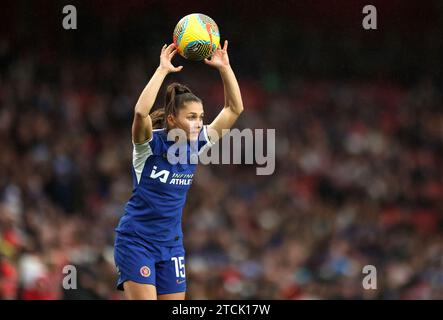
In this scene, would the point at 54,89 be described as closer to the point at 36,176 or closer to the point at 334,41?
the point at 36,176

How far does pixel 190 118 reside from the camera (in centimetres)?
654

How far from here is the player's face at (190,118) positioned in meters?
6.54

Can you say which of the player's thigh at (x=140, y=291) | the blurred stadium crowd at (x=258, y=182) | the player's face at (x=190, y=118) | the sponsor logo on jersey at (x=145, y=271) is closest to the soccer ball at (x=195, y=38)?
the player's face at (x=190, y=118)

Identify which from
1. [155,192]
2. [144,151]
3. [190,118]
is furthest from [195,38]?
[155,192]

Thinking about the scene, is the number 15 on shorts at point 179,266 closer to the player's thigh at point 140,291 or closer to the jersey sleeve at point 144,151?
the player's thigh at point 140,291

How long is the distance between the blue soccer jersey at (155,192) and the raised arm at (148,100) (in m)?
0.10

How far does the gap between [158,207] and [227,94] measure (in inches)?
37.6

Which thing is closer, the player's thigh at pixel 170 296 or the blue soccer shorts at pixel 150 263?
the blue soccer shorts at pixel 150 263

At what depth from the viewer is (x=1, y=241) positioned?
32.0ft
